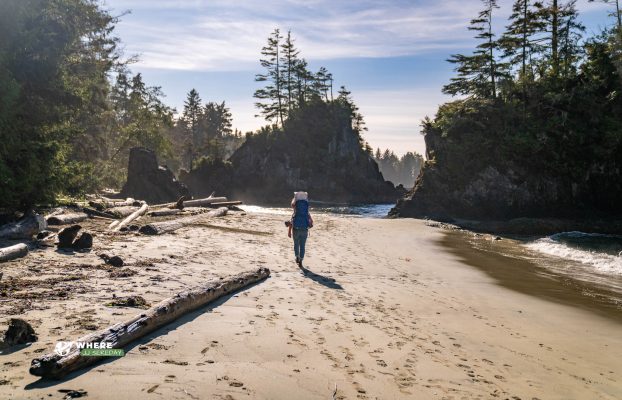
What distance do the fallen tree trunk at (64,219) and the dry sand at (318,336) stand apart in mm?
4957

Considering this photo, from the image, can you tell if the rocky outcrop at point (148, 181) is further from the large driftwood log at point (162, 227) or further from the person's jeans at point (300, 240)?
the person's jeans at point (300, 240)

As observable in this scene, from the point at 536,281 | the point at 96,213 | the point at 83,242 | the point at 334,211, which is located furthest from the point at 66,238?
the point at 334,211

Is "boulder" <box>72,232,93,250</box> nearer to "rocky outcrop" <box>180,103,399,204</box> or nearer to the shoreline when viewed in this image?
the shoreline

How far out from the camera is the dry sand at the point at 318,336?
3.79 m

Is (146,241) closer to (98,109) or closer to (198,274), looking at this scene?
(198,274)

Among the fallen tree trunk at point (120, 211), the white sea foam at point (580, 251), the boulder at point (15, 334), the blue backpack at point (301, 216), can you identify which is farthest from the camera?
the fallen tree trunk at point (120, 211)

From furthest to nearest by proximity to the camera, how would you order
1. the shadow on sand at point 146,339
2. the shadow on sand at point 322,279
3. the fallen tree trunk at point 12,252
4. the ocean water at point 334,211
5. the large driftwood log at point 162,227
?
the ocean water at point 334,211 → the large driftwood log at point 162,227 → the shadow on sand at point 322,279 → the fallen tree trunk at point 12,252 → the shadow on sand at point 146,339

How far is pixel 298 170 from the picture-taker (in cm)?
7100

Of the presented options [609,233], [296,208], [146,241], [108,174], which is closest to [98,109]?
→ [108,174]

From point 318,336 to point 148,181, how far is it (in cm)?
3620

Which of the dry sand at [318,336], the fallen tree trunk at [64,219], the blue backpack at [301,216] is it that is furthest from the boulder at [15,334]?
the fallen tree trunk at [64,219]

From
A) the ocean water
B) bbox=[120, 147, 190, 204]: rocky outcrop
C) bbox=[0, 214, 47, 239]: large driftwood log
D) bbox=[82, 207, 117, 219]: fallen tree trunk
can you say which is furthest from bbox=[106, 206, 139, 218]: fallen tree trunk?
bbox=[120, 147, 190, 204]: rocky outcrop

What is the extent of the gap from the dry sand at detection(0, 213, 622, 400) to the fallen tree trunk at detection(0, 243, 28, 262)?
0.88 feet

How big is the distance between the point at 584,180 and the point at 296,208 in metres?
28.5
